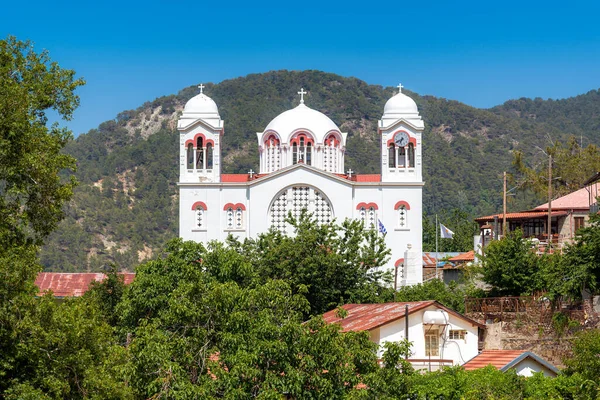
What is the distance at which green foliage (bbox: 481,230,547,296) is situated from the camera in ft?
122

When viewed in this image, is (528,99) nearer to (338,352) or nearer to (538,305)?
(538,305)

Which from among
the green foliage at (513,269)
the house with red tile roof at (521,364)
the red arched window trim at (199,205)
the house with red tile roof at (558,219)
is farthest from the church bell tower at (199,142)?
the house with red tile roof at (521,364)

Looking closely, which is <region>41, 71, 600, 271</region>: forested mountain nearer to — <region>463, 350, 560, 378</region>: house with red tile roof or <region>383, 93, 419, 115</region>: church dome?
<region>383, 93, 419, 115</region>: church dome

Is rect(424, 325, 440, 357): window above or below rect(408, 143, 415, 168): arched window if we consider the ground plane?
below

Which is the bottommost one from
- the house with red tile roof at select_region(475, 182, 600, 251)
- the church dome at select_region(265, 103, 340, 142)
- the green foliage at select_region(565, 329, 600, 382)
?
the green foliage at select_region(565, 329, 600, 382)

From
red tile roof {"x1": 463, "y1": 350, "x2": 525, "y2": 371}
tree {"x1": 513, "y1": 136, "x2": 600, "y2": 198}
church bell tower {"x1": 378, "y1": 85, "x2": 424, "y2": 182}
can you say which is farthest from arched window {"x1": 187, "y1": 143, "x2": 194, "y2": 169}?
red tile roof {"x1": 463, "y1": 350, "x2": 525, "y2": 371}

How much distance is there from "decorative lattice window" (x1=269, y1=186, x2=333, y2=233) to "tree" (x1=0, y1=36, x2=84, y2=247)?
32002 millimetres

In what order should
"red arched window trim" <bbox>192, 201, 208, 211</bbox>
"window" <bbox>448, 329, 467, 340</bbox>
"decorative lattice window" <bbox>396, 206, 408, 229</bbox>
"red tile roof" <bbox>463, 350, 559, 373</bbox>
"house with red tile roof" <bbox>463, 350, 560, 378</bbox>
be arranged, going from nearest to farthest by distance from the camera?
"house with red tile roof" <bbox>463, 350, 560, 378</bbox>
"red tile roof" <bbox>463, 350, 559, 373</bbox>
"window" <bbox>448, 329, 467, 340</bbox>
"decorative lattice window" <bbox>396, 206, 408, 229</bbox>
"red arched window trim" <bbox>192, 201, 208, 211</bbox>

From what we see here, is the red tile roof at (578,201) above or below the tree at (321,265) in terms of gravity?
above

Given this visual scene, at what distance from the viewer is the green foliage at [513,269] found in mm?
37219

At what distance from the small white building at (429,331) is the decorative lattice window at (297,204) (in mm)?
25706

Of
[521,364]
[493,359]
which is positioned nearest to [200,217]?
[493,359]

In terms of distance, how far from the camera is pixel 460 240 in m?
78.9

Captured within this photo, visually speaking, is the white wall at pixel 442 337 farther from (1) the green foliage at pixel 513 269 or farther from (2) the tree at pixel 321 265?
(2) the tree at pixel 321 265
